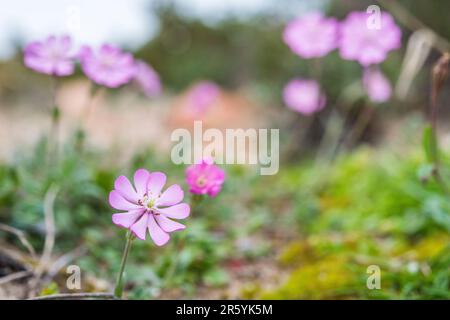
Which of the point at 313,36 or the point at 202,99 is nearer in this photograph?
the point at 313,36

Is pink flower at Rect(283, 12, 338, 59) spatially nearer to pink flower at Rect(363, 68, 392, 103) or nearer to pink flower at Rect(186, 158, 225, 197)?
pink flower at Rect(363, 68, 392, 103)

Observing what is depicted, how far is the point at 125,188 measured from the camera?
3.10 feet

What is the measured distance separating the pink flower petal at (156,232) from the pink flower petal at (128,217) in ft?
0.07

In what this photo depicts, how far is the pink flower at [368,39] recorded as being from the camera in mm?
1839

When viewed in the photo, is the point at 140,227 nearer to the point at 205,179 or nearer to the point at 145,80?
the point at 205,179

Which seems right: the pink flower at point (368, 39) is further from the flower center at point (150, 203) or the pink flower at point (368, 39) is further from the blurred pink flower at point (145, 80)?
the flower center at point (150, 203)

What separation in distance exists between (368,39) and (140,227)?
123cm

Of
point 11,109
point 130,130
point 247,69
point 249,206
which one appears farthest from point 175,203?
point 247,69

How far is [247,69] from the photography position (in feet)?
18.9

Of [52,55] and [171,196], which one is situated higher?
[52,55]

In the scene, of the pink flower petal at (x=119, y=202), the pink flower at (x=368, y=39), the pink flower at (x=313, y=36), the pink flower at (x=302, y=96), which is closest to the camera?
the pink flower petal at (x=119, y=202)

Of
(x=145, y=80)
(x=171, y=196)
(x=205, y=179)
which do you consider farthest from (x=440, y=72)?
(x=145, y=80)

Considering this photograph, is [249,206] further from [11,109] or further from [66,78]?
[66,78]

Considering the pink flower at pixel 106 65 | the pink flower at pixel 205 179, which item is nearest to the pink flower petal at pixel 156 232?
the pink flower at pixel 205 179
